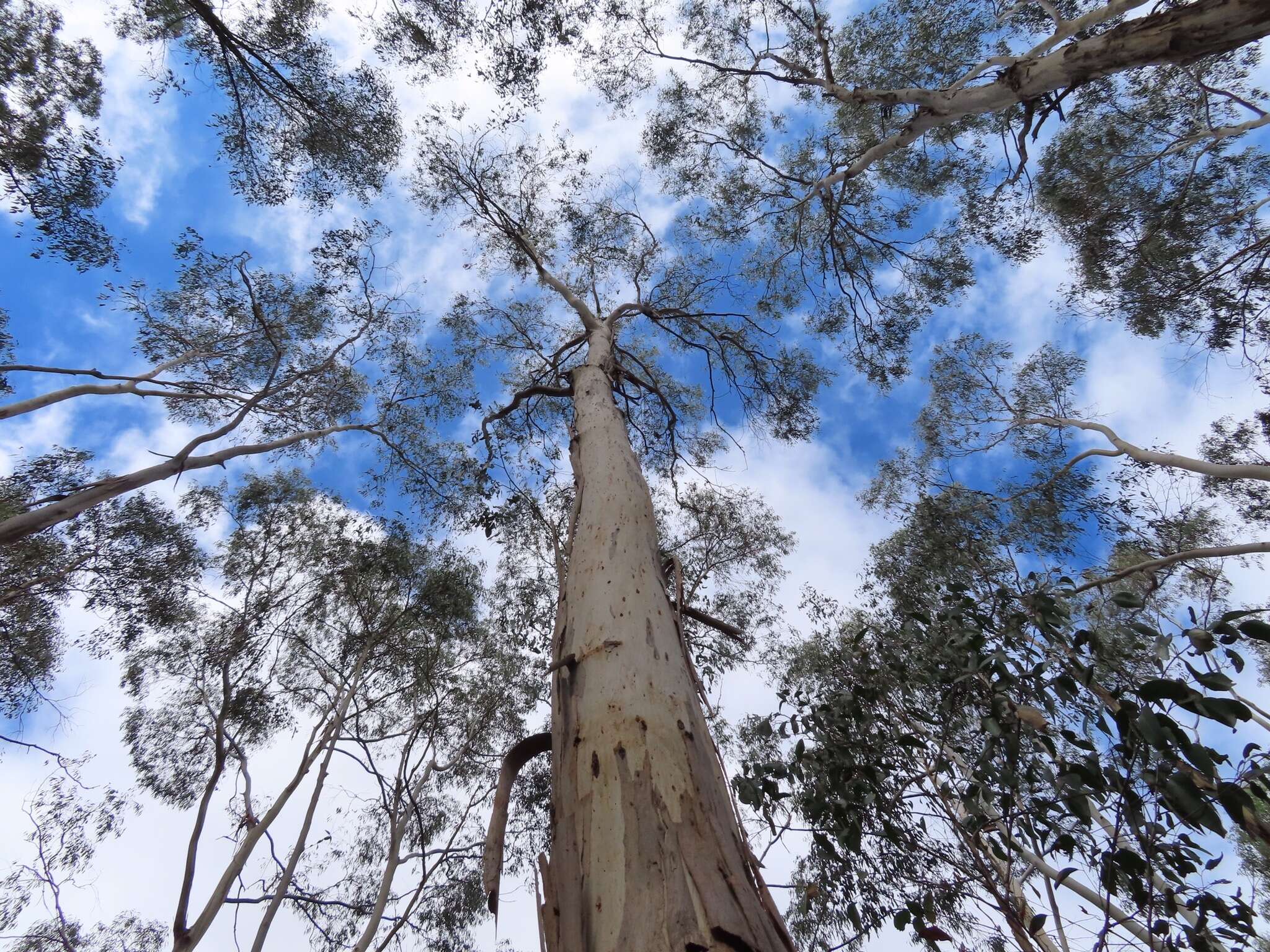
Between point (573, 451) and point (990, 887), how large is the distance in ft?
7.41

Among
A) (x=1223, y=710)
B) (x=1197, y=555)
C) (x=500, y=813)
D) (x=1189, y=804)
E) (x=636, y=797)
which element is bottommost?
(x=1189, y=804)

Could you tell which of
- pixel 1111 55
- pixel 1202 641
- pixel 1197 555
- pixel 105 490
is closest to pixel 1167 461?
pixel 1197 555

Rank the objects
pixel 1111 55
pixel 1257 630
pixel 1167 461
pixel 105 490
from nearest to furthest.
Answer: pixel 1257 630, pixel 1111 55, pixel 105 490, pixel 1167 461

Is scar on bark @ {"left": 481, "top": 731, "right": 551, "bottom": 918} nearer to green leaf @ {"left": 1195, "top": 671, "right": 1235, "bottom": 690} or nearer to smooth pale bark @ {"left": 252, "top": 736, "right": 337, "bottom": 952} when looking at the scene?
green leaf @ {"left": 1195, "top": 671, "right": 1235, "bottom": 690}

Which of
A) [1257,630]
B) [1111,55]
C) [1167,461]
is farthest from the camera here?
[1167,461]

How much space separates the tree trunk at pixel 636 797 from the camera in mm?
1007

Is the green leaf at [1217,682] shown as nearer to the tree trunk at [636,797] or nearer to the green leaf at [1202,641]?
the green leaf at [1202,641]

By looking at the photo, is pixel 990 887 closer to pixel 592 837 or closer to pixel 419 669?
pixel 592 837

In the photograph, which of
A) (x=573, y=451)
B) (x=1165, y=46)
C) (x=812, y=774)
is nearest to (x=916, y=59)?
(x=1165, y=46)

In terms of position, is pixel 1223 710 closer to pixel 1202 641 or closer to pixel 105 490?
pixel 1202 641

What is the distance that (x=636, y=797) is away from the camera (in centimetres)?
120

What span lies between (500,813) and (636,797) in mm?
492

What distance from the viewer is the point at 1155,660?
1.24 m

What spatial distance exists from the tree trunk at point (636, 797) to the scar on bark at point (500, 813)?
17 cm
